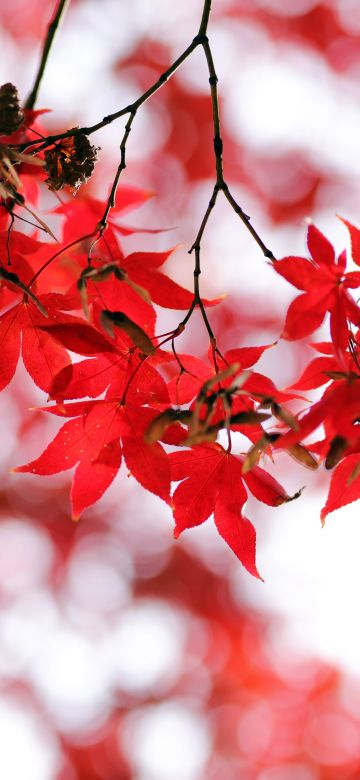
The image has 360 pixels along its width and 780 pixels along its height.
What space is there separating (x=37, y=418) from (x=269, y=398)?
3.52 meters

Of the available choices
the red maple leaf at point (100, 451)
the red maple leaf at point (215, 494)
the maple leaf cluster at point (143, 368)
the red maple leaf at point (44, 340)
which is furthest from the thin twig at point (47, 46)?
the red maple leaf at point (215, 494)

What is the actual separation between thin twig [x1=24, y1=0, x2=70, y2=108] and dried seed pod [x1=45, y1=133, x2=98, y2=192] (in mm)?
222

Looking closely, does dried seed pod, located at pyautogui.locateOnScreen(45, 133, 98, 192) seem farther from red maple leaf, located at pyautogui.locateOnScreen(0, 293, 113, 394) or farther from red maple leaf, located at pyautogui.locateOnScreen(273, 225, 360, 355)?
red maple leaf, located at pyautogui.locateOnScreen(273, 225, 360, 355)

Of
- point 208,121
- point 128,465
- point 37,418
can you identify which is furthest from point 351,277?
point 208,121

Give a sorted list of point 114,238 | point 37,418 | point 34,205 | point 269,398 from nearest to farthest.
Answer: point 269,398, point 114,238, point 34,205, point 37,418

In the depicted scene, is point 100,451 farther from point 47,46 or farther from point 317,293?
point 47,46

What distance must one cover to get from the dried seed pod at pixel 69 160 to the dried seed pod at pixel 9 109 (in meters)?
0.09

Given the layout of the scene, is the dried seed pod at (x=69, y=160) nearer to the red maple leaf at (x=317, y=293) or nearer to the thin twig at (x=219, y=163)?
the thin twig at (x=219, y=163)

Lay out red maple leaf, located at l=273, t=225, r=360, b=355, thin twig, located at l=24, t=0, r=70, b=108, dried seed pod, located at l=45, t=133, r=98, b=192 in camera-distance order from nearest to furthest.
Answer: red maple leaf, located at l=273, t=225, r=360, b=355 < dried seed pod, located at l=45, t=133, r=98, b=192 < thin twig, located at l=24, t=0, r=70, b=108

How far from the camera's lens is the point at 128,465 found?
39.4 inches

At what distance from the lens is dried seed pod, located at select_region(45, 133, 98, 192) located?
99cm

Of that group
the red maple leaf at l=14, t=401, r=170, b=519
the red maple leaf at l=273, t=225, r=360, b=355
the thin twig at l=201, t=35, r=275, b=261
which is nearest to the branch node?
the thin twig at l=201, t=35, r=275, b=261

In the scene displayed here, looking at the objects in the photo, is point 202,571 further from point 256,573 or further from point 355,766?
point 256,573

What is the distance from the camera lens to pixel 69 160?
99cm
